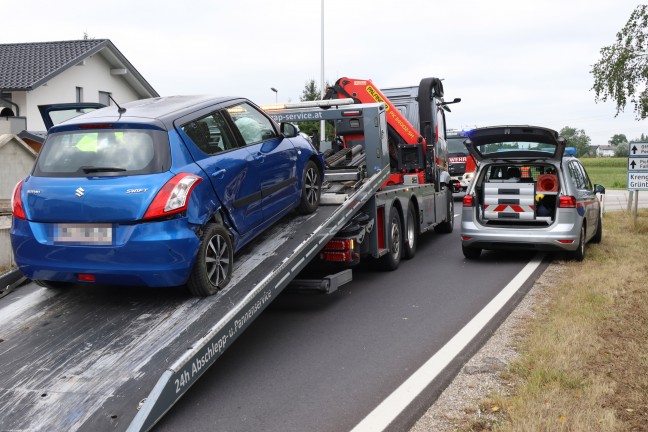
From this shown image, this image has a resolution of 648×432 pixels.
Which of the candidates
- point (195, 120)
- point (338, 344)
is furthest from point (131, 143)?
point (338, 344)

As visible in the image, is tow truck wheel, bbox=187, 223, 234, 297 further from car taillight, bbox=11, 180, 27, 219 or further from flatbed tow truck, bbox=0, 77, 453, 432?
car taillight, bbox=11, 180, 27, 219

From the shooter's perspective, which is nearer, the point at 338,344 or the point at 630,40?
the point at 338,344

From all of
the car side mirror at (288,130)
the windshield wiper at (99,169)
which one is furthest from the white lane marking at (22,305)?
the car side mirror at (288,130)

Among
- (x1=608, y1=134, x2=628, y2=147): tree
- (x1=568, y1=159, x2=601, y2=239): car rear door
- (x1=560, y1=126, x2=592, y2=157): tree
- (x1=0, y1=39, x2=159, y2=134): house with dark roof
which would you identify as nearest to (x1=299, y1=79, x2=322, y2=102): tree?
(x1=0, y1=39, x2=159, y2=134): house with dark roof

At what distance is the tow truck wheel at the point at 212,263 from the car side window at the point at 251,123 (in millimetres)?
1223

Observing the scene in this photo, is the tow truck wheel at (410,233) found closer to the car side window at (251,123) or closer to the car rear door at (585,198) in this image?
the car rear door at (585,198)

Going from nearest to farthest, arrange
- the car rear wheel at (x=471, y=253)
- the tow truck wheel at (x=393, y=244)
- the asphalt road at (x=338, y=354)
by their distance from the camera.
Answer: the asphalt road at (x=338, y=354)
the tow truck wheel at (x=393, y=244)
the car rear wheel at (x=471, y=253)

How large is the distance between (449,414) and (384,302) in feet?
11.2

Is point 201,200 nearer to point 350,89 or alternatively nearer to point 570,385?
point 570,385

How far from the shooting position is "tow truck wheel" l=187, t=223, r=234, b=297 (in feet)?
17.6

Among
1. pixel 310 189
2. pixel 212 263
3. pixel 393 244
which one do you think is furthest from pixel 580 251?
pixel 212 263

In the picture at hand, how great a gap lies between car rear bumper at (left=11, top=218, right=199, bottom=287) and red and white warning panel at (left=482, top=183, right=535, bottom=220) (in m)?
6.31

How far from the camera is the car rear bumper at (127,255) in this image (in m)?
5.10

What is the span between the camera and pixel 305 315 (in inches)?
287
